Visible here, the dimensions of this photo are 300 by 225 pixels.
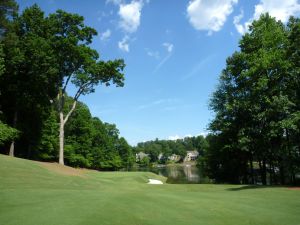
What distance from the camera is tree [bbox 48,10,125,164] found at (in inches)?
1548

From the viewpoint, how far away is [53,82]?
39594 millimetres

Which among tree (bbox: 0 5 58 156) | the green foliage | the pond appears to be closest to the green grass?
the green foliage

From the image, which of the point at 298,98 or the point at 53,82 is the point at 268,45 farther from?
the point at 53,82

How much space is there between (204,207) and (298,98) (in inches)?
783

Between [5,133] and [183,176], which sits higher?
[5,133]

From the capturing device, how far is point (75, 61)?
40.4 m

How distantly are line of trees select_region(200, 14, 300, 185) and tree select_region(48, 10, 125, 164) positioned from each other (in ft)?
50.2

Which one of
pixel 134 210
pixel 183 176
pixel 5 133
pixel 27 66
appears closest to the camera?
pixel 134 210

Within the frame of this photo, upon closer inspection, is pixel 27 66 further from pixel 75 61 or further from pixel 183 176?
pixel 183 176

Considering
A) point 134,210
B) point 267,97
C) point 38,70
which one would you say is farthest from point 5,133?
point 267,97

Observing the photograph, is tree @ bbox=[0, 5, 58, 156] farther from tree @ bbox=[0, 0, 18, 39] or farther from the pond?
the pond

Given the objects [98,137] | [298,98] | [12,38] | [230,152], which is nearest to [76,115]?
[98,137]

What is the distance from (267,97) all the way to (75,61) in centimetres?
2271

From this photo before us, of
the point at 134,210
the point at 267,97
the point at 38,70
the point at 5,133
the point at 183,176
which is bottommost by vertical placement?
the point at 134,210
